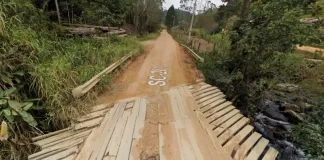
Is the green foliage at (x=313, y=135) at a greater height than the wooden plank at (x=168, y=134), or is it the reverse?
the wooden plank at (x=168, y=134)

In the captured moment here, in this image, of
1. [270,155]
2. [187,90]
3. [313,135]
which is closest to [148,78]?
[187,90]

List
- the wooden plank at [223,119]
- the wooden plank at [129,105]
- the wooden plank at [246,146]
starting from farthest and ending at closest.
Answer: the wooden plank at [129,105] < the wooden plank at [223,119] < the wooden plank at [246,146]

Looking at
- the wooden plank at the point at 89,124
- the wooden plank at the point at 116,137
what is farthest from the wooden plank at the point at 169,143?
the wooden plank at the point at 89,124

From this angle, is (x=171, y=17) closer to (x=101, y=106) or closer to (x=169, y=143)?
(x=101, y=106)

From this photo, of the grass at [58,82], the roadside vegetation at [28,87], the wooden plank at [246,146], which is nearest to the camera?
the roadside vegetation at [28,87]

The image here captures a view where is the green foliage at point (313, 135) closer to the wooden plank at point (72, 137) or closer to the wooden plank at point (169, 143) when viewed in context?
the wooden plank at point (169, 143)

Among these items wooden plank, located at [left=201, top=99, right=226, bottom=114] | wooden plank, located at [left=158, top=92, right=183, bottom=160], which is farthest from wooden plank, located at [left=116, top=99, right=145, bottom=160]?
wooden plank, located at [left=201, top=99, right=226, bottom=114]

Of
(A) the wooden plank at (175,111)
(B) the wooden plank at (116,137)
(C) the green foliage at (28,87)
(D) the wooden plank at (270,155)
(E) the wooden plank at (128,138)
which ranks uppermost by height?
(C) the green foliage at (28,87)

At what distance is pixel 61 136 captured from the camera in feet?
9.71

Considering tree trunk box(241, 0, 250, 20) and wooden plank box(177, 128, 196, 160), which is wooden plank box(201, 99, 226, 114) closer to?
wooden plank box(177, 128, 196, 160)

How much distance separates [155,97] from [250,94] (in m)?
3.68

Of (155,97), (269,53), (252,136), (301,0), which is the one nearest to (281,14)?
(301,0)

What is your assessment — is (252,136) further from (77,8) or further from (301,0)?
(77,8)

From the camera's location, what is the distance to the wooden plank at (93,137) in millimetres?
2529
